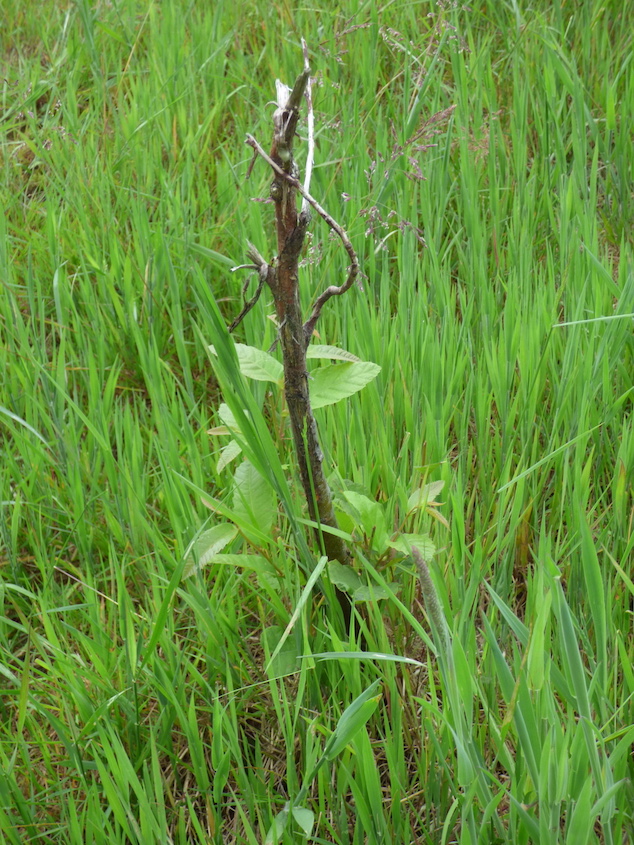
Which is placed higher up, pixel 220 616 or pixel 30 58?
pixel 30 58

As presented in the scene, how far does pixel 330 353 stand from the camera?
1.12 metres

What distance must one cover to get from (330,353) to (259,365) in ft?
0.39

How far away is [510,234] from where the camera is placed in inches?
73.0

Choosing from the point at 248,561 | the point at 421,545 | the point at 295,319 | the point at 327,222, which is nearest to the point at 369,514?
the point at 421,545

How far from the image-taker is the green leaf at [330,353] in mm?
1114

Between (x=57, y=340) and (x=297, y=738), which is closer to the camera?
(x=297, y=738)

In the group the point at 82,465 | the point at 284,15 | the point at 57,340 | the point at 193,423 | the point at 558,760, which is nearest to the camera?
the point at 558,760

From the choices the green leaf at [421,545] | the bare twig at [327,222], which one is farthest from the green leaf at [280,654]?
the bare twig at [327,222]

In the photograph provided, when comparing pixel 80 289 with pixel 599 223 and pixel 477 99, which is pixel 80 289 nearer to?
pixel 477 99

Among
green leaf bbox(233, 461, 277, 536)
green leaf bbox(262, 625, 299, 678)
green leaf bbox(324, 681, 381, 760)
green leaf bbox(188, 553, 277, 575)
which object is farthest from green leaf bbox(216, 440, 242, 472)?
green leaf bbox(324, 681, 381, 760)

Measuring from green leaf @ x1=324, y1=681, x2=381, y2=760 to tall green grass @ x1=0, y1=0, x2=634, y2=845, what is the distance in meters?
0.06

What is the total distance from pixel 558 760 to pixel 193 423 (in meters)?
1.11

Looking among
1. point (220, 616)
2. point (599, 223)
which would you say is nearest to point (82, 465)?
point (220, 616)

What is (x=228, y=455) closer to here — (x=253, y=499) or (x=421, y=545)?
(x=253, y=499)
